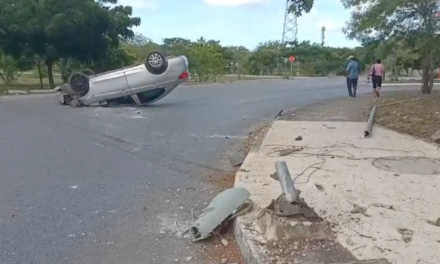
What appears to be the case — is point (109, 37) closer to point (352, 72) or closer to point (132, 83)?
point (132, 83)

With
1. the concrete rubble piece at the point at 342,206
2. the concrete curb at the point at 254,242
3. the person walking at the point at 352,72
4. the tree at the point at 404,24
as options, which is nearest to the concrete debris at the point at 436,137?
the concrete rubble piece at the point at 342,206

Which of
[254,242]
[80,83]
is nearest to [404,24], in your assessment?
[80,83]

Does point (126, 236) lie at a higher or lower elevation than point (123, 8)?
lower

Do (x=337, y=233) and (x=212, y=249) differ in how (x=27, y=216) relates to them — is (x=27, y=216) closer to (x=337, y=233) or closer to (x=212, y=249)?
(x=212, y=249)

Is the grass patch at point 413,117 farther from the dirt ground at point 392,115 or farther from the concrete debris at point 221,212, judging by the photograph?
the concrete debris at point 221,212

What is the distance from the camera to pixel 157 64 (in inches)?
618

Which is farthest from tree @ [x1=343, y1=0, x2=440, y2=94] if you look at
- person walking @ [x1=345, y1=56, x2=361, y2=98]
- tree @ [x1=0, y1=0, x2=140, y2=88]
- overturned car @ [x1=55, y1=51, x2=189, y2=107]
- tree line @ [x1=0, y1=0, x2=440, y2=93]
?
tree @ [x1=0, y1=0, x2=140, y2=88]

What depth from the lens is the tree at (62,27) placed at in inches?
993

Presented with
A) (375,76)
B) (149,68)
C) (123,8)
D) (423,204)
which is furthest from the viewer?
(123,8)

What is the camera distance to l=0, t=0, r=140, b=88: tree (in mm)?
25219

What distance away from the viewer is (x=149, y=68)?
15.7m

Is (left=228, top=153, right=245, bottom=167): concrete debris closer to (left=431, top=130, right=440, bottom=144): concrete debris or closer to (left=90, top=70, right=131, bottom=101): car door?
(left=431, top=130, right=440, bottom=144): concrete debris

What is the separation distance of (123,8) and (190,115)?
16.7 meters

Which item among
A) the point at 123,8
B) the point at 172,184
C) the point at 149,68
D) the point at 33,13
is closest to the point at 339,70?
the point at 123,8
